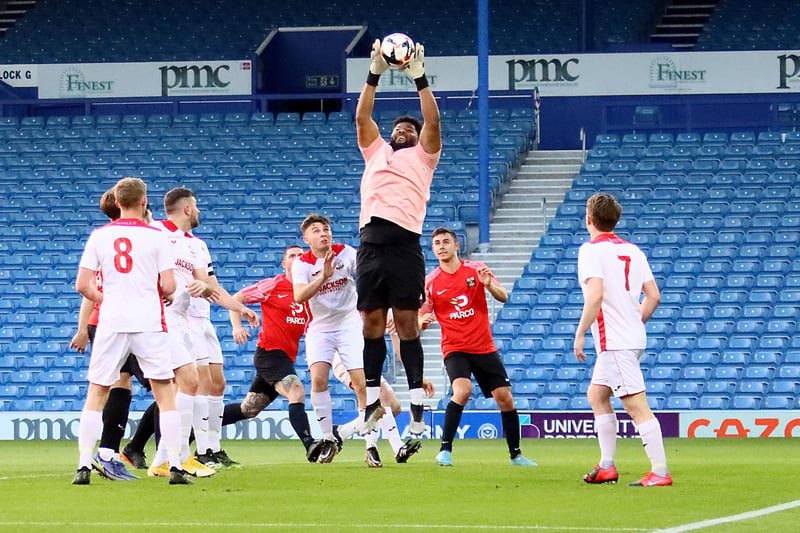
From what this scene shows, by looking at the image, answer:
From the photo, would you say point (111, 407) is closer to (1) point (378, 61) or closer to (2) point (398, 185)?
(2) point (398, 185)

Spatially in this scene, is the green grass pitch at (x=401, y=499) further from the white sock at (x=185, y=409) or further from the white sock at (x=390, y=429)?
the white sock at (x=185, y=409)

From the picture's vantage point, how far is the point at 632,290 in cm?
991

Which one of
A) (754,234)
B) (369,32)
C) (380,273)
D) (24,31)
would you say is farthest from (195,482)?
(24,31)

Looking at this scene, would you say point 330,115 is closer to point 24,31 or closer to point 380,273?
point 24,31

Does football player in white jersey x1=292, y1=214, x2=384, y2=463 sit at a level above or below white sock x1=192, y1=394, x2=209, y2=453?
above

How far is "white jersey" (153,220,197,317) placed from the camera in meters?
11.5

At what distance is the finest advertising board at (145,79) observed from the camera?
33.3m

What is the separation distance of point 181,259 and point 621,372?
379cm

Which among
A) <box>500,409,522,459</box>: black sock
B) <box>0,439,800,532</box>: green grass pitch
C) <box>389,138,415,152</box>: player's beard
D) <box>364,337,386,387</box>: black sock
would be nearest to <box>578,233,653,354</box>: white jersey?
<box>0,439,800,532</box>: green grass pitch

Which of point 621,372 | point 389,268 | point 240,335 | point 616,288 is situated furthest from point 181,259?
point 621,372

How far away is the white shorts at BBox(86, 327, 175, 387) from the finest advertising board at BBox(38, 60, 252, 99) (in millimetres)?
23907

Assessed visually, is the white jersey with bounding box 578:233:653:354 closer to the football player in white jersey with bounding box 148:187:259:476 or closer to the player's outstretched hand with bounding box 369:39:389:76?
the player's outstretched hand with bounding box 369:39:389:76

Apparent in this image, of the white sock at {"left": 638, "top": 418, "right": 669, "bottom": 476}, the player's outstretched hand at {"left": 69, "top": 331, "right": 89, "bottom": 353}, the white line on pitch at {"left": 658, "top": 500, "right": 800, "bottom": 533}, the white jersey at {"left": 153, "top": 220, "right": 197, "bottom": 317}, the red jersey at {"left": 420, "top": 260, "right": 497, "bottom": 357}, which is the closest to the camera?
the white line on pitch at {"left": 658, "top": 500, "right": 800, "bottom": 533}

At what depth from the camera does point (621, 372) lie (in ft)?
32.0
